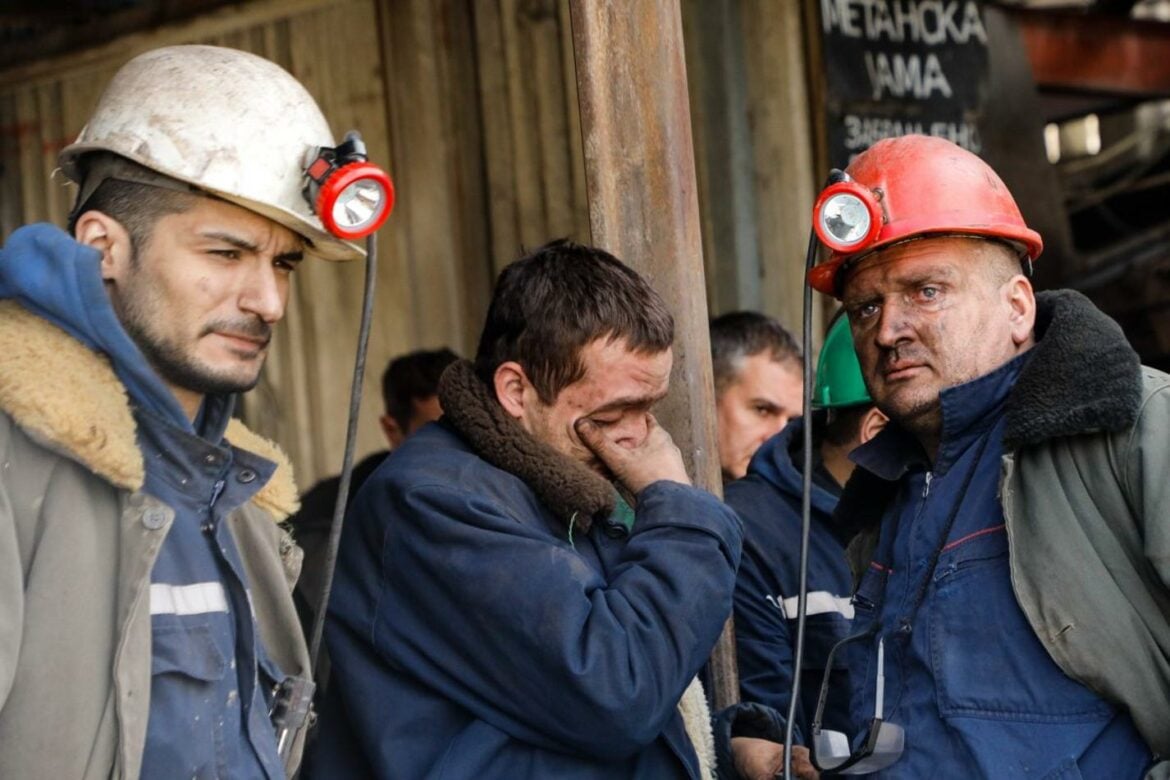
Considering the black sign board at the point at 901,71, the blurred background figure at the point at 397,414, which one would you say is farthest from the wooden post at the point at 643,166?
the black sign board at the point at 901,71

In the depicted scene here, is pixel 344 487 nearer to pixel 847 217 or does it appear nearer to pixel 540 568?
pixel 540 568

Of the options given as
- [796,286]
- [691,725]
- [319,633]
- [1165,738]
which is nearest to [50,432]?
[319,633]

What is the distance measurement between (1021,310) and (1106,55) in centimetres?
560

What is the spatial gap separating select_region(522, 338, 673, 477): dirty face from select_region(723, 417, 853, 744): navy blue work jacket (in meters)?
0.71

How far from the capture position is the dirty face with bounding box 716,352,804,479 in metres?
4.96

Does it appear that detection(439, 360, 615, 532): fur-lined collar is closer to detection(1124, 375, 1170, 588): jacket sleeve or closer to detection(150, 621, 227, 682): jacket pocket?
detection(150, 621, 227, 682): jacket pocket

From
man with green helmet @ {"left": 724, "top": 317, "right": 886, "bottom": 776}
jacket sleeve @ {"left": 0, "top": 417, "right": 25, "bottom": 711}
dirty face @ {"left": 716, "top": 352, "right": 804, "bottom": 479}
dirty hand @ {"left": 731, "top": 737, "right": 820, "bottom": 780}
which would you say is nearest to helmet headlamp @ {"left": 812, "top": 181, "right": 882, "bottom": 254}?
man with green helmet @ {"left": 724, "top": 317, "right": 886, "bottom": 776}

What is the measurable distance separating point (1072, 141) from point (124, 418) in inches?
406

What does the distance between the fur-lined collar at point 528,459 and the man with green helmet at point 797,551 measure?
73 centimetres

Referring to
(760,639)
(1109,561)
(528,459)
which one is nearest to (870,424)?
(760,639)

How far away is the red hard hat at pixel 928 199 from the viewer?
3080 mm

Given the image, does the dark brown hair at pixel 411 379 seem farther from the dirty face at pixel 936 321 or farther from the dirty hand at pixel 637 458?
the dirty face at pixel 936 321

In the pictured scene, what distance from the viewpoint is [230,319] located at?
277cm

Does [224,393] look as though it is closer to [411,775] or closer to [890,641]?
[411,775]
